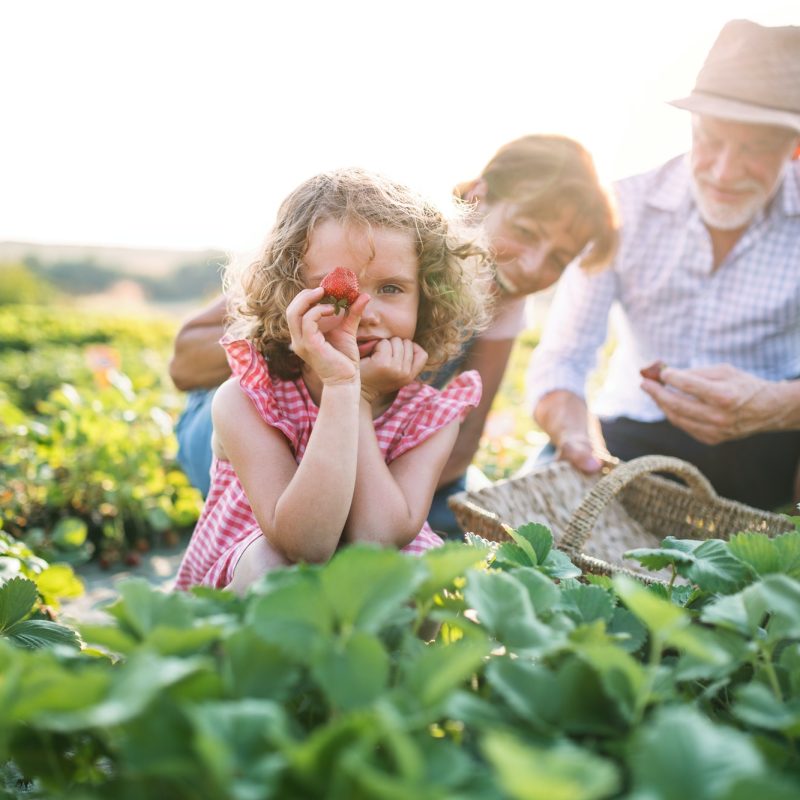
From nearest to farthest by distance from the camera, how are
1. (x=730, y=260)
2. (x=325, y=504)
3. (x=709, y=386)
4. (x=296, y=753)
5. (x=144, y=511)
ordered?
(x=296, y=753), (x=325, y=504), (x=709, y=386), (x=730, y=260), (x=144, y=511)

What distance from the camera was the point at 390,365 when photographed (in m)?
1.52

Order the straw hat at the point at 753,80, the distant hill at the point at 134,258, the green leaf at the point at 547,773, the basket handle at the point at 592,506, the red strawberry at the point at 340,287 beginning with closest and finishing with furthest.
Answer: the green leaf at the point at 547,773, the red strawberry at the point at 340,287, the basket handle at the point at 592,506, the straw hat at the point at 753,80, the distant hill at the point at 134,258

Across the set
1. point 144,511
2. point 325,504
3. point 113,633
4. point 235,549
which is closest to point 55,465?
point 144,511

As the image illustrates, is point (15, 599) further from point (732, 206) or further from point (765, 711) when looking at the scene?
point (732, 206)

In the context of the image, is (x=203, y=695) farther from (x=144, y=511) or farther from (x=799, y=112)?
(x=144, y=511)

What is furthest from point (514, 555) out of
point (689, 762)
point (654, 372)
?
point (654, 372)

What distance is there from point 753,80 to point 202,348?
5.76 ft

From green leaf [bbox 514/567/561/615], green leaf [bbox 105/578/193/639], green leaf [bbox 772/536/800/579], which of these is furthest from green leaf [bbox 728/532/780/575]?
green leaf [bbox 105/578/193/639]

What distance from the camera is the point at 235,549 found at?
1.55 meters

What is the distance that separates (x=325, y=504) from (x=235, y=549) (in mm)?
316

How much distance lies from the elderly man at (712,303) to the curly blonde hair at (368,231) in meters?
0.79

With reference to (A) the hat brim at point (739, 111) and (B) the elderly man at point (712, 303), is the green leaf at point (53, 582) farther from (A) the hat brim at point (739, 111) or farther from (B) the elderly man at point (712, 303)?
(A) the hat brim at point (739, 111)

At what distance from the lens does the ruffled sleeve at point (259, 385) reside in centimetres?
152

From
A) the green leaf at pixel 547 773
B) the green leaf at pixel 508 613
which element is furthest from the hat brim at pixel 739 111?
the green leaf at pixel 547 773
